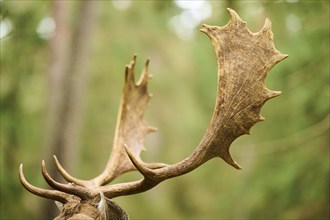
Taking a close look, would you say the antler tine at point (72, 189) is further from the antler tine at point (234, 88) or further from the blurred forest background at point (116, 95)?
the blurred forest background at point (116, 95)

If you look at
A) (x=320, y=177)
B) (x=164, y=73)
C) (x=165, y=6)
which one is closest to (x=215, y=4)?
(x=165, y=6)

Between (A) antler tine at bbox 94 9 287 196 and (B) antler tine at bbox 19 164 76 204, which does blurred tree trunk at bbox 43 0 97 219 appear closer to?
(B) antler tine at bbox 19 164 76 204

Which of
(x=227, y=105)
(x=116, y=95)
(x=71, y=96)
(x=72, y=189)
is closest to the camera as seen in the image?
(x=72, y=189)

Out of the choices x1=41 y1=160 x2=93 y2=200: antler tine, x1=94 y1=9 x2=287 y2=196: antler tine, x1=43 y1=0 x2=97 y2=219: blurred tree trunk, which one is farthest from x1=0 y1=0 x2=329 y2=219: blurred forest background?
x1=41 y1=160 x2=93 y2=200: antler tine

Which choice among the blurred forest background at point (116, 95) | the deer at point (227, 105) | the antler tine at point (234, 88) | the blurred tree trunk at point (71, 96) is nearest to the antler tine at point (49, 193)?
the deer at point (227, 105)

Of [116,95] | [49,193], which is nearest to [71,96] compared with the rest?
[49,193]

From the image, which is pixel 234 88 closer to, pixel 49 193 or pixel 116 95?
pixel 49 193

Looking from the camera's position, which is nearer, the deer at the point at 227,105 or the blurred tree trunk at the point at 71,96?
the deer at the point at 227,105

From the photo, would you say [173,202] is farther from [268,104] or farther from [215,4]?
[215,4]

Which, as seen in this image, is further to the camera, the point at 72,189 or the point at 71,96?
the point at 71,96
